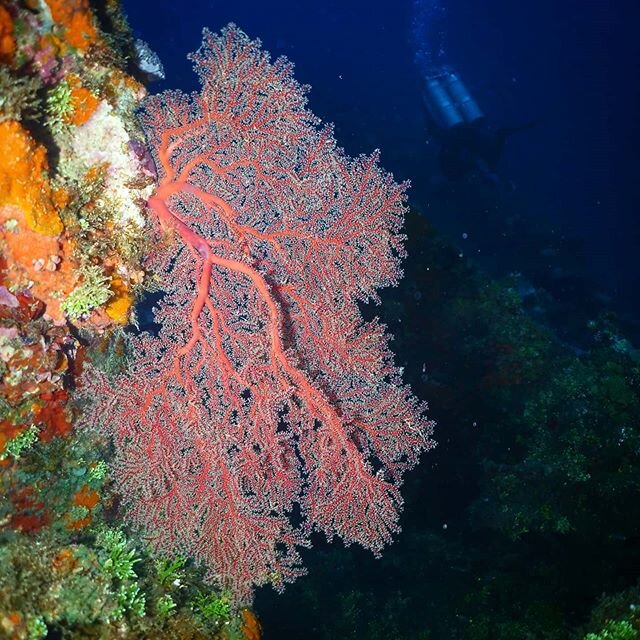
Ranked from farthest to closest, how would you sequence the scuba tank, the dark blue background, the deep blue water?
the dark blue background < the deep blue water < the scuba tank

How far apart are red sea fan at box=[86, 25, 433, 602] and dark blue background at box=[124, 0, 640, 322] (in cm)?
A: 2296

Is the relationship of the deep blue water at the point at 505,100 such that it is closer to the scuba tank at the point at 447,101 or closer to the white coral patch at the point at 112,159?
the scuba tank at the point at 447,101

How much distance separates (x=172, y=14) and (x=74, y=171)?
101059 millimetres

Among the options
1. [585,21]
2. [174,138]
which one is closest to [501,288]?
[174,138]

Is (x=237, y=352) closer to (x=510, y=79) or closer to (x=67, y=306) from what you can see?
(x=67, y=306)

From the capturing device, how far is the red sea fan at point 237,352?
4.05m

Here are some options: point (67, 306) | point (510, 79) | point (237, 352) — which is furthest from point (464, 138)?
point (510, 79)

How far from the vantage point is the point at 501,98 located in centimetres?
8819

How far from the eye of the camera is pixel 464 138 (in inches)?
768

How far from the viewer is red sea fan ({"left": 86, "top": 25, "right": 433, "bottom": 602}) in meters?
4.05

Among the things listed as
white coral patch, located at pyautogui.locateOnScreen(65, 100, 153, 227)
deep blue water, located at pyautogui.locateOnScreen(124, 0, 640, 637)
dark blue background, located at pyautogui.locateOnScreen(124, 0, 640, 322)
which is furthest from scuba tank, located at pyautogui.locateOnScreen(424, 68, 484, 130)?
white coral patch, located at pyautogui.locateOnScreen(65, 100, 153, 227)

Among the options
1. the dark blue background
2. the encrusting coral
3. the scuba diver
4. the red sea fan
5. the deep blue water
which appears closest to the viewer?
the encrusting coral

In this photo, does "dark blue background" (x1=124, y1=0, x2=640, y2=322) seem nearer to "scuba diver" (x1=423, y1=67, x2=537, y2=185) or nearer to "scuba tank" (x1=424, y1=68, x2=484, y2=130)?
"scuba tank" (x1=424, y1=68, x2=484, y2=130)

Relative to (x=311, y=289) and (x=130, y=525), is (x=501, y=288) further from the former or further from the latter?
(x=130, y=525)
